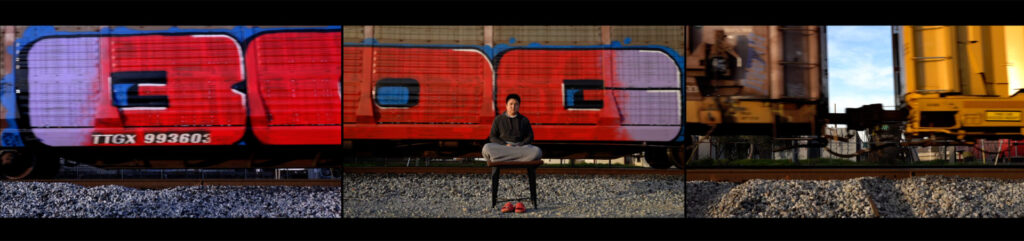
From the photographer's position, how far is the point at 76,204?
21.0 feet

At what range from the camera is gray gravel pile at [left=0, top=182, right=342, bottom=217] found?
6.14 m

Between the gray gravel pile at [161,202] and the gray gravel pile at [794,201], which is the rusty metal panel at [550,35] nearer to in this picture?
the gray gravel pile at [794,201]

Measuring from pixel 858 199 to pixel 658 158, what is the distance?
3.12 meters

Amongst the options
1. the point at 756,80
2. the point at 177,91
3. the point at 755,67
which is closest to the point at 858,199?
the point at 756,80

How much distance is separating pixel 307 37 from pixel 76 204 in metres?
3.75

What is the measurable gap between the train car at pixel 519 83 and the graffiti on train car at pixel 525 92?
1 cm

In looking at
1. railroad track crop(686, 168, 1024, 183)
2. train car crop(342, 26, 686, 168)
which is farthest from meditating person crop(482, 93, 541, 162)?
railroad track crop(686, 168, 1024, 183)

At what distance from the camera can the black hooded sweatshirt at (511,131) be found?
5094 mm

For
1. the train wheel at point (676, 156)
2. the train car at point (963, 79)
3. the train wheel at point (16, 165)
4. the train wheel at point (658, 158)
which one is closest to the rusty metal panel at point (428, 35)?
the train wheel at point (658, 158)

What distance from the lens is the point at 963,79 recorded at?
727cm

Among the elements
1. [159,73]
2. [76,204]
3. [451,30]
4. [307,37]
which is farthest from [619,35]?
[76,204]
